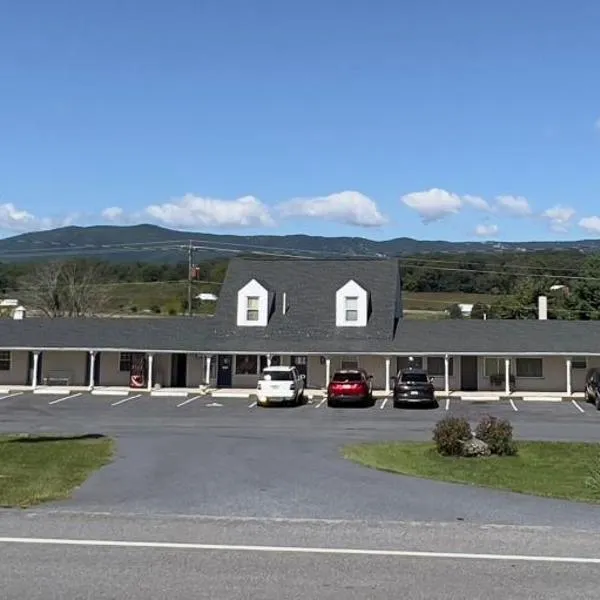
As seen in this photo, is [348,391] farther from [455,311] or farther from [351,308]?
[455,311]

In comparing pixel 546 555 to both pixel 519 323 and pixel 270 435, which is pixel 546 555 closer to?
pixel 270 435

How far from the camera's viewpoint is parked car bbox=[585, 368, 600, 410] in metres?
35.1

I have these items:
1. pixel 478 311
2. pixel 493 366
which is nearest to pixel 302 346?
pixel 493 366

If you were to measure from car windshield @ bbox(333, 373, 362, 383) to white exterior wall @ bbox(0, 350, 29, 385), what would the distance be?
18.4 m

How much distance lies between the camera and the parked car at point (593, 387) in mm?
35062

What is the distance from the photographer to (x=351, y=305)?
43.8m

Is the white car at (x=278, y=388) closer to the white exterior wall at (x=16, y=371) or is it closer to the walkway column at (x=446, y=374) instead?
the walkway column at (x=446, y=374)

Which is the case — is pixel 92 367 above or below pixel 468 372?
below

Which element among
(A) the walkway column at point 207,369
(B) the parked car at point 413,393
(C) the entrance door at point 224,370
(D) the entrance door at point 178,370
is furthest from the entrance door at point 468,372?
(D) the entrance door at point 178,370

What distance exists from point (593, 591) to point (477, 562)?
1.36m

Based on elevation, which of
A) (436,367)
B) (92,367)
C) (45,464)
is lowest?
(45,464)

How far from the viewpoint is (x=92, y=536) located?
375 inches

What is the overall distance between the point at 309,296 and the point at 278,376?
34.2 feet

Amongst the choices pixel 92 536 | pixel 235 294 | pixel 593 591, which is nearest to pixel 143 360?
pixel 235 294
